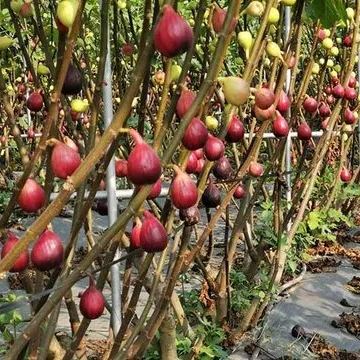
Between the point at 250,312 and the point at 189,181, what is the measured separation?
1.85 metres

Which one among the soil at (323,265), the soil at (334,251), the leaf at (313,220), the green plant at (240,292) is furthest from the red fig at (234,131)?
the soil at (334,251)

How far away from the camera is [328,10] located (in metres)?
1.44

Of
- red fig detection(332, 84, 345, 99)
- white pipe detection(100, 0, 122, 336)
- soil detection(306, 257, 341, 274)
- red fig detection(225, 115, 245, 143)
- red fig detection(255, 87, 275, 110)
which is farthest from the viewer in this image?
soil detection(306, 257, 341, 274)

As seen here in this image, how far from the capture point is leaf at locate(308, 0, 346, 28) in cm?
138

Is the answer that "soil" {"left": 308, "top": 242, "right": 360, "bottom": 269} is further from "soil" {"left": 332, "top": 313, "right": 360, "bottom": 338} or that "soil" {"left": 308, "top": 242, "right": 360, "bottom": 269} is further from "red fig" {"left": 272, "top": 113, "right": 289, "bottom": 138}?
"red fig" {"left": 272, "top": 113, "right": 289, "bottom": 138}

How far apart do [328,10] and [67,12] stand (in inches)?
30.9

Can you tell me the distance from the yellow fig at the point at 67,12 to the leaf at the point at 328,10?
0.72 m

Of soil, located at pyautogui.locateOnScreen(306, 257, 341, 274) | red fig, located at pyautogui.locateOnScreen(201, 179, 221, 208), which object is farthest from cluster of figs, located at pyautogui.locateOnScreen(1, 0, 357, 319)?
soil, located at pyautogui.locateOnScreen(306, 257, 341, 274)

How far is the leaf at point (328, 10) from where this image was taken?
4.52 feet

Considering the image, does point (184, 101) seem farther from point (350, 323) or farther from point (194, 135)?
point (350, 323)

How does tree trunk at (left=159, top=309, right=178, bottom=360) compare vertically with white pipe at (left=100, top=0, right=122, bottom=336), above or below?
below

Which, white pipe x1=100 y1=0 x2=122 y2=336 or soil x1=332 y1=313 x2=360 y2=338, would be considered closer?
white pipe x1=100 y1=0 x2=122 y2=336

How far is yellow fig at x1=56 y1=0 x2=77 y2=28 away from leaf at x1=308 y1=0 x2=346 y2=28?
721mm

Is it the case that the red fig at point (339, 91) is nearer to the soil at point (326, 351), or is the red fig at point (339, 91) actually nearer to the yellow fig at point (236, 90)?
the soil at point (326, 351)
